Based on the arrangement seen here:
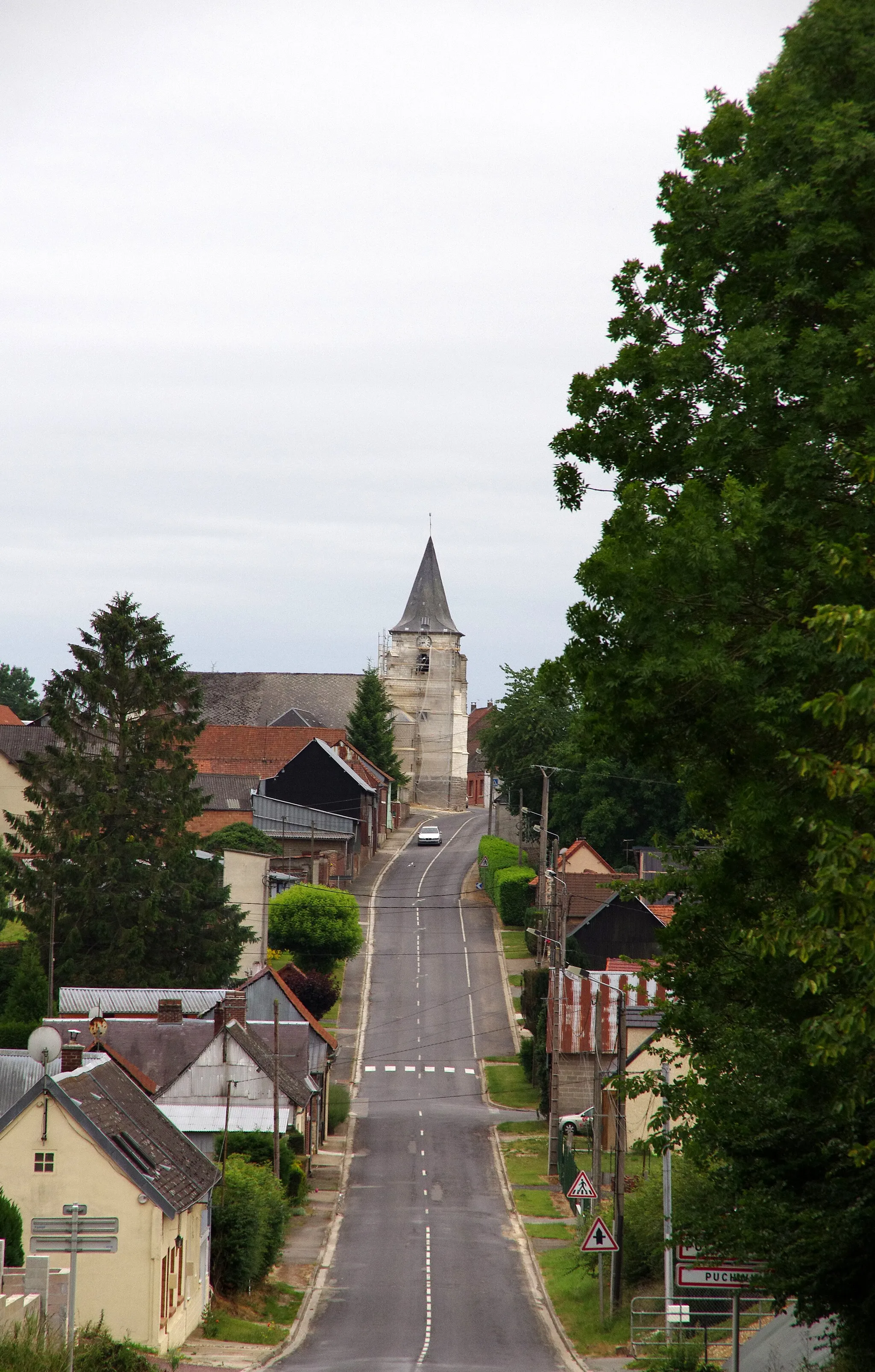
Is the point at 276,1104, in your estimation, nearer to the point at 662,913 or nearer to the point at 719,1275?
the point at 719,1275

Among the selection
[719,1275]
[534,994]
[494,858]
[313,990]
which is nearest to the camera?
A: [719,1275]

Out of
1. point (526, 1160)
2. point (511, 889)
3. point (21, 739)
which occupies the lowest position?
point (526, 1160)

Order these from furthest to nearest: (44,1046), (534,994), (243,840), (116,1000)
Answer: (243,840) → (534,994) → (116,1000) → (44,1046)

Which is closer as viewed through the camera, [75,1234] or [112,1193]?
[75,1234]

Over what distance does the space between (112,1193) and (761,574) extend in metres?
17.8

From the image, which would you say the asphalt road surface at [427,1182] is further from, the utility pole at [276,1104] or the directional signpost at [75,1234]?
the directional signpost at [75,1234]

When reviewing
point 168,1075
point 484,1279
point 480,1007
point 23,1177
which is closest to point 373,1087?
point 480,1007

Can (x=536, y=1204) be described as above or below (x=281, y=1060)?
below

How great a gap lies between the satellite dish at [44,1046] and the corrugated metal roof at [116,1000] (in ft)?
66.1

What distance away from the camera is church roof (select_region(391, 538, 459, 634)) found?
411 ft

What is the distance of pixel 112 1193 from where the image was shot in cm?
2441

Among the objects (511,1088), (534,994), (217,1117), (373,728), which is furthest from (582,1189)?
(373,728)

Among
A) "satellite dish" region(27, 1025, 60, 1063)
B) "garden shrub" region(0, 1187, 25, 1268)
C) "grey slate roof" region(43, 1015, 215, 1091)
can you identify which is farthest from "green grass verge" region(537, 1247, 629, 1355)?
"grey slate roof" region(43, 1015, 215, 1091)

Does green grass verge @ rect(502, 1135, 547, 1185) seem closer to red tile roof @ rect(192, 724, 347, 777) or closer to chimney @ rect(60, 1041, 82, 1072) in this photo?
chimney @ rect(60, 1041, 82, 1072)
